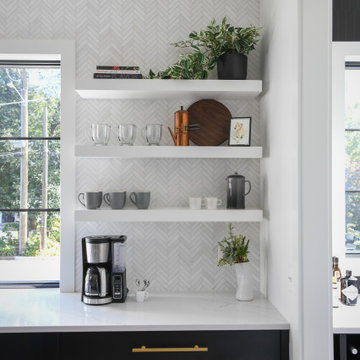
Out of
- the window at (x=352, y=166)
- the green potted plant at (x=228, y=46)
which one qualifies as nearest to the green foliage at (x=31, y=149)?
the green potted plant at (x=228, y=46)

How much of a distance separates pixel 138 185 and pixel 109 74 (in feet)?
2.15

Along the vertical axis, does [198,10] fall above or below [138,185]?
above

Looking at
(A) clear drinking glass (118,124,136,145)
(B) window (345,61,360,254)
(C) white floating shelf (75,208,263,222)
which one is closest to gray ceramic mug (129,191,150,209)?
(C) white floating shelf (75,208,263,222)

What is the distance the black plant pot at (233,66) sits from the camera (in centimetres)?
220

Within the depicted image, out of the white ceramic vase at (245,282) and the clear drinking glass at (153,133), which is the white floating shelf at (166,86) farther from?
the white ceramic vase at (245,282)

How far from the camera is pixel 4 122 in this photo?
2.53 meters

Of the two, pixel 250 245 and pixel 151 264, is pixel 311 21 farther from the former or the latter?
pixel 151 264

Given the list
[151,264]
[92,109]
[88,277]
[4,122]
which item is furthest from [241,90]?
[4,122]

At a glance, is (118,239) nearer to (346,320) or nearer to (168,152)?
(168,152)

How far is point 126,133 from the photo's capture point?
2.21 metres

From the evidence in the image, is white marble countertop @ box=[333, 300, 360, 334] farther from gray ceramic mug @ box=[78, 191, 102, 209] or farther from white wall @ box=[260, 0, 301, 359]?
gray ceramic mug @ box=[78, 191, 102, 209]

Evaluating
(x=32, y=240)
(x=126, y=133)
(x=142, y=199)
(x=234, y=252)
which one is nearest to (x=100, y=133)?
(x=126, y=133)

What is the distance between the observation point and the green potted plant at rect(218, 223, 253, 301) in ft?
7.12

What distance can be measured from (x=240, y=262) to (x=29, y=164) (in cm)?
142
